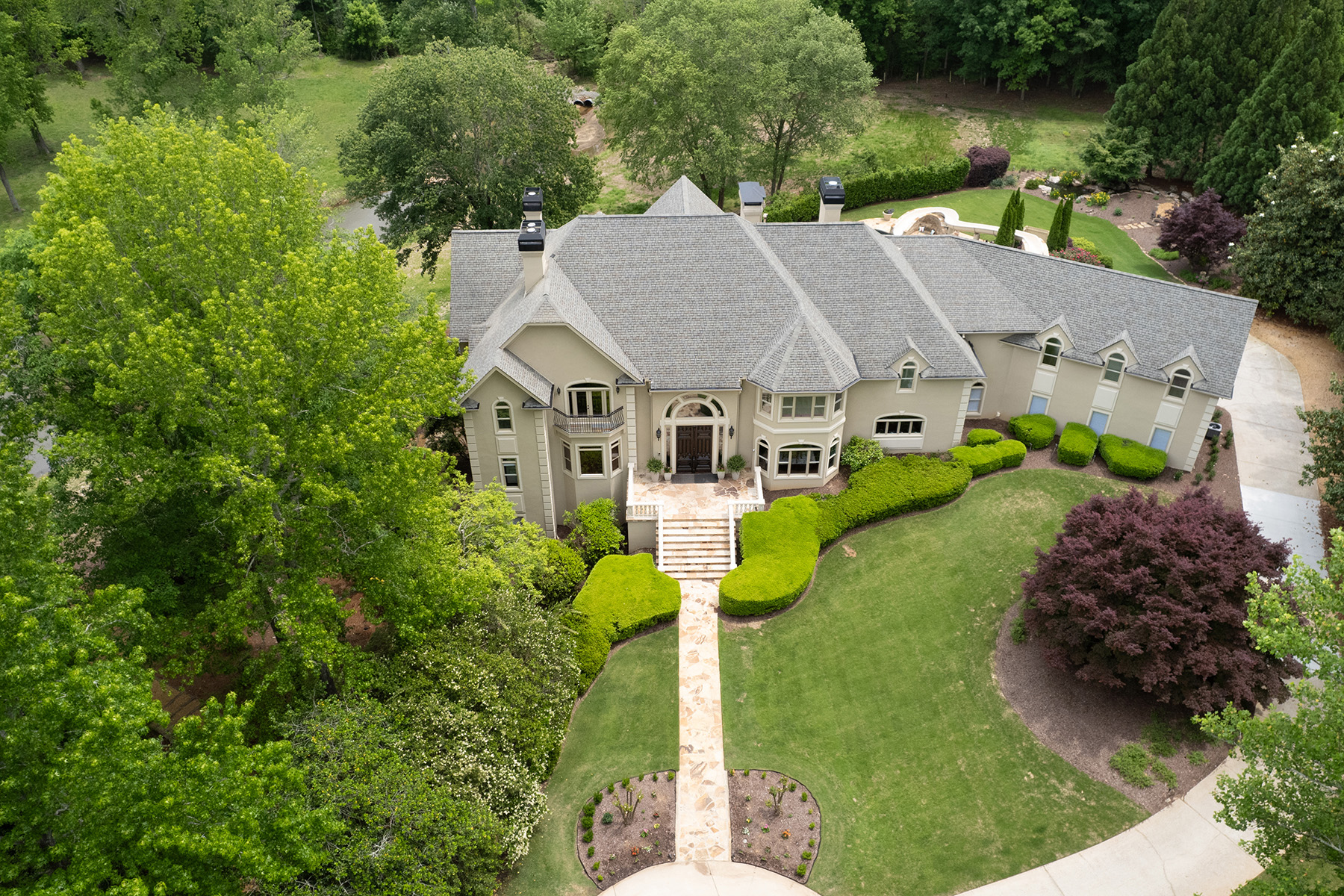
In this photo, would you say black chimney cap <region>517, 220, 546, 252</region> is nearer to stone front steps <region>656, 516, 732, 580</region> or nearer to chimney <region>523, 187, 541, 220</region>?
chimney <region>523, 187, 541, 220</region>

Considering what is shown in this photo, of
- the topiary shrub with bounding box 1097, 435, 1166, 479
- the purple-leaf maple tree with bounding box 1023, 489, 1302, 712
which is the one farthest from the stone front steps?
the topiary shrub with bounding box 1097, 435, 1166, 479

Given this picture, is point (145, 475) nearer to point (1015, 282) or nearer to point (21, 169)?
point (1015, 282)

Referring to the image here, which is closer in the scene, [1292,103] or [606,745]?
[606,745]

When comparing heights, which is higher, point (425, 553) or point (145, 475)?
point (145, 475)

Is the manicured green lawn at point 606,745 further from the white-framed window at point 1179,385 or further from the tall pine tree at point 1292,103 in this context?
the tall pine tree at point 1292,103

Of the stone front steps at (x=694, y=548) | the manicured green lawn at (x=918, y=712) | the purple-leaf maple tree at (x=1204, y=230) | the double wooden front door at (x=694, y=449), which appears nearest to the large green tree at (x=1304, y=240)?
the purple-leaf maple tree at (x=1204, y=230)

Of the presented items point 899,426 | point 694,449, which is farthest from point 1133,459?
point 694,449

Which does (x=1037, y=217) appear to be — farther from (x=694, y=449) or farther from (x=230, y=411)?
(x=230, y=411)

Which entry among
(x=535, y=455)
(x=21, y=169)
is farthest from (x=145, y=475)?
(x=21, y=169)
